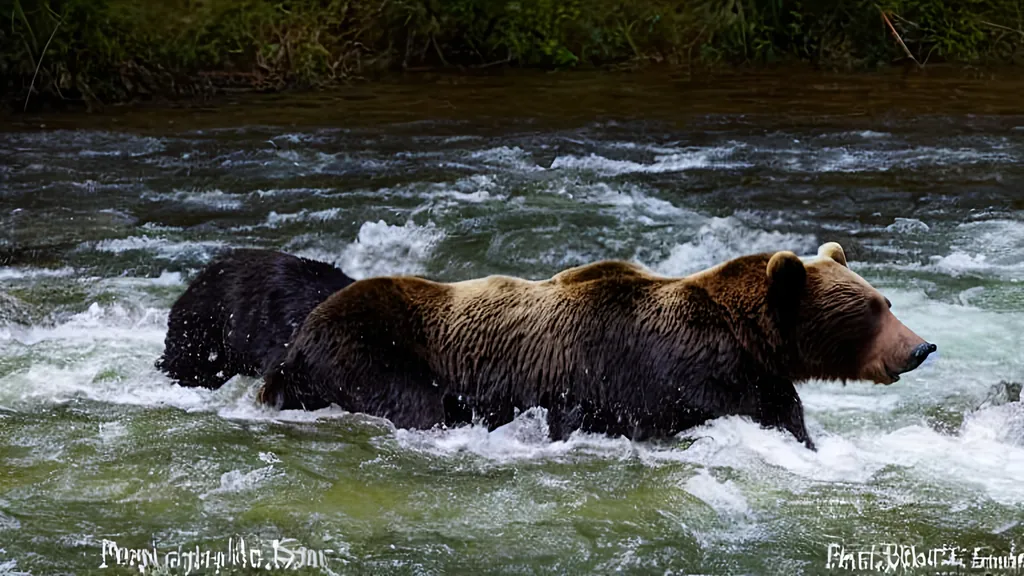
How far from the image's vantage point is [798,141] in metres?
14.6

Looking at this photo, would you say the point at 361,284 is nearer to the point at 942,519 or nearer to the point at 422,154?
the point at 942,519

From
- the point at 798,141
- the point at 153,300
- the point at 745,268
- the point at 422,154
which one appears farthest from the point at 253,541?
the point at 798,141

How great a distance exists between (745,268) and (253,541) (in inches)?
96.1

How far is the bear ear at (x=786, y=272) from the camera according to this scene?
5352mm

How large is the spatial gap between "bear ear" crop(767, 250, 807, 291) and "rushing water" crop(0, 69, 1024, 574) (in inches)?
24.1

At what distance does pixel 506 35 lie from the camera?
67.5ft

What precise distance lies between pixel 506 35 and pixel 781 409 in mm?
15840

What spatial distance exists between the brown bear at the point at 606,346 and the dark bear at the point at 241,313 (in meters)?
0.30

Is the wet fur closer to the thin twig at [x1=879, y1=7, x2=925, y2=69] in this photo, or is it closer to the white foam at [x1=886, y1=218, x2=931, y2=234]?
the white foam at [x1=886, y1=218, x2=931, y2=234]

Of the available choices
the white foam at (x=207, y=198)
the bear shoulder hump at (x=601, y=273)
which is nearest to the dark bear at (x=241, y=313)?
the bear shoulder hump at (x=601, y=273)

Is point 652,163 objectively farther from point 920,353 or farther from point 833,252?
point 920,353

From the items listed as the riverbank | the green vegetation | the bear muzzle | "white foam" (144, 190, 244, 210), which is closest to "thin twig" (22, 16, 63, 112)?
the riverbank

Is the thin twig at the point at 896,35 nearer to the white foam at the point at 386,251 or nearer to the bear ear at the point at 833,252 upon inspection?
the white foam at the point at 386,251

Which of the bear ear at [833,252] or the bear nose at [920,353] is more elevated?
the bear ear at [833,252]
